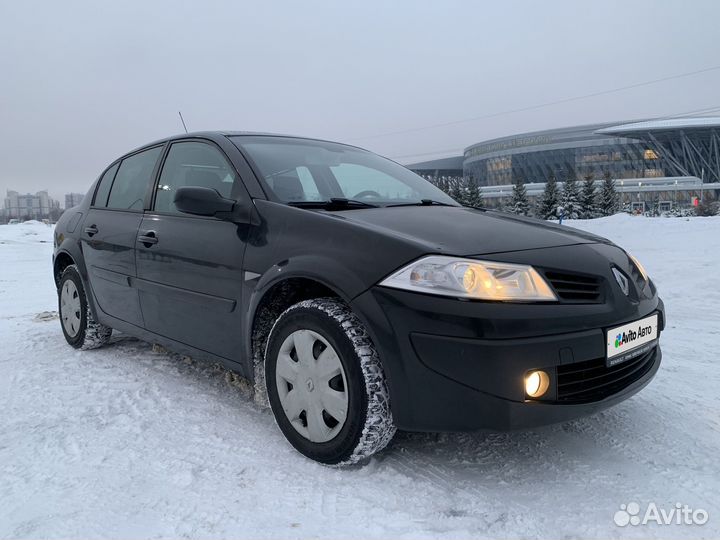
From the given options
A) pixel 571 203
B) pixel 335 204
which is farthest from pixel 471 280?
pixel 571 203

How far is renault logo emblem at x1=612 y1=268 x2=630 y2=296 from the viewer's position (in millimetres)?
2269

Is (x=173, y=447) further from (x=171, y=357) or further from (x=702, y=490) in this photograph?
(x=702, y=490)

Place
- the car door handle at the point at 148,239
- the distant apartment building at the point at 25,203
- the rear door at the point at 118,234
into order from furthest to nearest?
the distant apartment building at the point at 25,203 → the rear door at the point at 118,234 → the car door handle at the point at 148,239

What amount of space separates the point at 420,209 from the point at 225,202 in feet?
3.29

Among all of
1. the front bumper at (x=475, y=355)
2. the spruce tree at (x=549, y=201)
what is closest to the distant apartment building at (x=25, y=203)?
the spruce tree at (x=549, y=201)

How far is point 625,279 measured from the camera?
2.33 m

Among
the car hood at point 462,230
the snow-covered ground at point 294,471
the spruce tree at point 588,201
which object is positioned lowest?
the spruce tree at point 588,201

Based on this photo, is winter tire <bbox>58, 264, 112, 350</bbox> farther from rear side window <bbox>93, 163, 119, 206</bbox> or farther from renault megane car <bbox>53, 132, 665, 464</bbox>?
renault megane car <bbox>53, 132, 665, 464</bbox>

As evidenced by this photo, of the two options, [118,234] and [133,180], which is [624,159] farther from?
[118,234]

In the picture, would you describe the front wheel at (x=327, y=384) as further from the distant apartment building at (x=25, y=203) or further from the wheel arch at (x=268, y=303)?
the distant apartment building at (x=25, y=203)

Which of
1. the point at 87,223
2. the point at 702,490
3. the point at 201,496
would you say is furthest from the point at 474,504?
the point at 87,223

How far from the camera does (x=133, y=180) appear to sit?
Result: 3.74 meters

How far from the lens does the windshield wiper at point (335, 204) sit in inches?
102

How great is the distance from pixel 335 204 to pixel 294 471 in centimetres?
126
